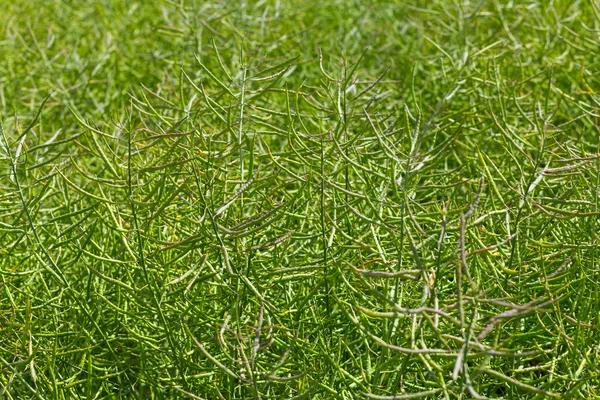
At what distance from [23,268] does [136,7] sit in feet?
3.38

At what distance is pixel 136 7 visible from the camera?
71.2 inches

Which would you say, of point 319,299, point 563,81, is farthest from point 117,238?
point 563,81

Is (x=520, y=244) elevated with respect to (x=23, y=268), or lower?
elevated

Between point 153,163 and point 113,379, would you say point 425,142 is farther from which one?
point 113,379

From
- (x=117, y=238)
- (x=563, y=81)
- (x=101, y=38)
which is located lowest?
(x=101, y=38)

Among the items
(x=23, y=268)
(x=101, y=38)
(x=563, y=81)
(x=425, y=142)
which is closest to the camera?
(x=23, y=268)

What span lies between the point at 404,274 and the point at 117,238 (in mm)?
394

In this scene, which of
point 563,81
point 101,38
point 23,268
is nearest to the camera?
point 23,268

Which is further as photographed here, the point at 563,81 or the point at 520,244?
the point at 563,81

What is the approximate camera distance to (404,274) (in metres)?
0.53

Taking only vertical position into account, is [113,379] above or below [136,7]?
above

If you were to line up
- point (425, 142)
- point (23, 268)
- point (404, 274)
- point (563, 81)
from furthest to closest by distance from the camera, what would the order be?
point (563, 81) → point (425, 142) → point (23, 268) → point (404, 274)

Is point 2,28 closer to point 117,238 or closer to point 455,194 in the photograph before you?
point 117,238

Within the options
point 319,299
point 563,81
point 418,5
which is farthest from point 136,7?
point 319,299
